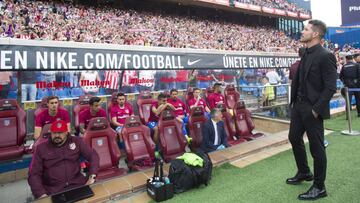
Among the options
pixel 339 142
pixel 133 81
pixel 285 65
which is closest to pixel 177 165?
pixel 339 142

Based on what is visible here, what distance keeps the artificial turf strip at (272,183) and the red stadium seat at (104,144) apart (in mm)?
1571

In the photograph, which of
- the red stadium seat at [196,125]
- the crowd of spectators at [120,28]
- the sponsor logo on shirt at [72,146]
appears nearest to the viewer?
the sponsor logo on shirt at [72,146]

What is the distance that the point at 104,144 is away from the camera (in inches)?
187

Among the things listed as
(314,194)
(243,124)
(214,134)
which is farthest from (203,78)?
(314,194)

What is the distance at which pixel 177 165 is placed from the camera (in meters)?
3.74

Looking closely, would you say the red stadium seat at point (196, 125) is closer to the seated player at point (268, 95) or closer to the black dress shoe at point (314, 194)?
the black dress shoe at point (314, 194)

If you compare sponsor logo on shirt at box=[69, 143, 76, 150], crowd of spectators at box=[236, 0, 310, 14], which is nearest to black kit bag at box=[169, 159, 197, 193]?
sponsor logo on shirt at box=[69, 143, 76, 150]

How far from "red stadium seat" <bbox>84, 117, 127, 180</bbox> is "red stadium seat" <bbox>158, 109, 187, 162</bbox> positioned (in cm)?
93

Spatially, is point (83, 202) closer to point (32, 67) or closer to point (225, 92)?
point (32, 67)

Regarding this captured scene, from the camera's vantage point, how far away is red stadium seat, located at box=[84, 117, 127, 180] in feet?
15.1

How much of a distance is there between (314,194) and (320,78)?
1260mm

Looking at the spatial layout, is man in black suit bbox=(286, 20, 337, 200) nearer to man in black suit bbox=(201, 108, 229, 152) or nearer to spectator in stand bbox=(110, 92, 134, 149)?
man in black suit bbox=(201, 108, 229, 152)

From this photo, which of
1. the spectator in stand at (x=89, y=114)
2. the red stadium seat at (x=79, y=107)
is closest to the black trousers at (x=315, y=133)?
the spectator in stand at (x=89, y=114)

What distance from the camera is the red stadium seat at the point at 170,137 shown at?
17.2ft
